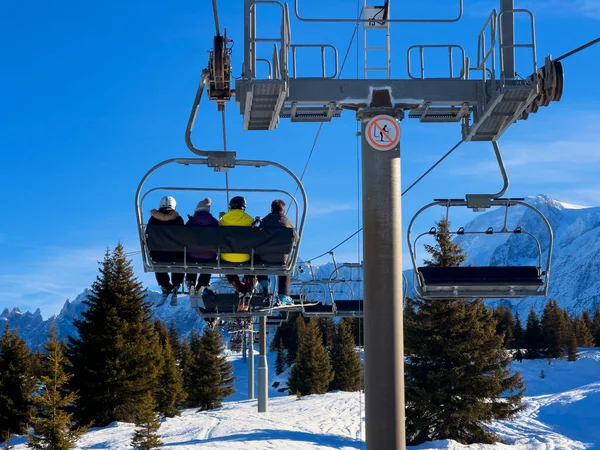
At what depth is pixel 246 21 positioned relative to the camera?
6785 mm

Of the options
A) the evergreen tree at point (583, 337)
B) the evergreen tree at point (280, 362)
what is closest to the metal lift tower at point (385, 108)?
the evergreen tree at point (280, 362)

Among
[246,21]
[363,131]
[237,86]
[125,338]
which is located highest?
[246,21]

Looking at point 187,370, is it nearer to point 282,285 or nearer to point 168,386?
A: point 168,386

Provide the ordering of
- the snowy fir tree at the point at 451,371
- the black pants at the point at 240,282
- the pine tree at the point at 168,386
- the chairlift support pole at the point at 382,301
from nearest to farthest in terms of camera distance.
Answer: the chairlift support pole at the point at 382,301
the black pants at the point at 240,282
the snowy fir tree at the point at 451,371
the pine tree at the point at 168,386

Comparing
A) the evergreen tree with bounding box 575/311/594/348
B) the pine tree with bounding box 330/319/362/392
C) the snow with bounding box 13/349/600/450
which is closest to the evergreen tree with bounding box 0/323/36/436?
the snow with bounding box 13/349/600/450

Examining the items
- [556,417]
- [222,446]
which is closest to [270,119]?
[222,446]

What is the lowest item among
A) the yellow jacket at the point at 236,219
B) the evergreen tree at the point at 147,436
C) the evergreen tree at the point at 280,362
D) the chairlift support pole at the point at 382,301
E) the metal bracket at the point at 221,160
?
the evergreen tree at the point at 280,362

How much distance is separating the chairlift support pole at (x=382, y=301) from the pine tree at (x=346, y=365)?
158 feet

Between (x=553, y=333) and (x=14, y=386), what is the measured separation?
60.2 m

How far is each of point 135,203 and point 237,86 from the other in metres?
1.50

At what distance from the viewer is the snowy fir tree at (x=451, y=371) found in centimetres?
2522

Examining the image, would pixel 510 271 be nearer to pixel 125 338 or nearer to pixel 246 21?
pixel 246 21

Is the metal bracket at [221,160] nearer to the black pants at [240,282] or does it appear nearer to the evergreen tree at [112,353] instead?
the black pants at [240,282]

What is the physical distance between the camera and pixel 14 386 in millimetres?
30891
